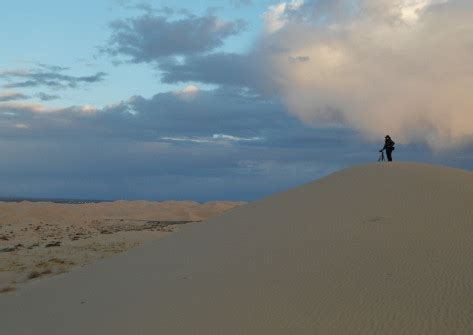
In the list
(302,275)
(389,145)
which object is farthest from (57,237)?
(302,275)

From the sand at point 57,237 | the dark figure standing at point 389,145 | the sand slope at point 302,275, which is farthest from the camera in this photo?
the sand at point 57,237

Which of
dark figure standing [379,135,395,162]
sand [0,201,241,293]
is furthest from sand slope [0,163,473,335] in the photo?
sand [0,201,241,293]

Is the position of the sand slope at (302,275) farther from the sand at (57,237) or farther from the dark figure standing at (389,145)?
the sand at (57,237)

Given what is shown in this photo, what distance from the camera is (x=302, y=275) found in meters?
8.77

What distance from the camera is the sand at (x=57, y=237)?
17.9 metres

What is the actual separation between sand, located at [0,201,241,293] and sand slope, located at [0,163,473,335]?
15.7 feet

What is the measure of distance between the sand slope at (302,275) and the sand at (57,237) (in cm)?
479

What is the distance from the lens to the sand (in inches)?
704

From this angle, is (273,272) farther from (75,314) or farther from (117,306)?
(75,314)

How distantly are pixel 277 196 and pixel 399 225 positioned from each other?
228 inches

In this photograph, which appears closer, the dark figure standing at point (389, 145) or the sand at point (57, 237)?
the dark figure standing at point (389, 145)

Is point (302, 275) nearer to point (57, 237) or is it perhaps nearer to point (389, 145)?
point (389, 145)

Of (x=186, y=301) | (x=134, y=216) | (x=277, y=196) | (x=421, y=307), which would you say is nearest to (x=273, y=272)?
(x=186, y=301)

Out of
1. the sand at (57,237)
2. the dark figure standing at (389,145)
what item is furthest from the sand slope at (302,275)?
the sand at (57,237)
